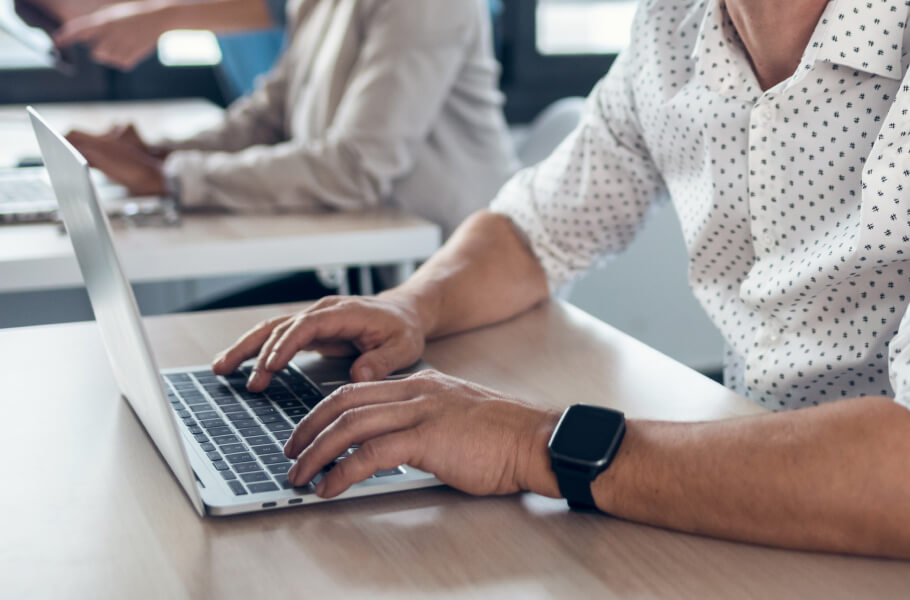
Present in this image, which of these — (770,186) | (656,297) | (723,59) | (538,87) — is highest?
(723,59)

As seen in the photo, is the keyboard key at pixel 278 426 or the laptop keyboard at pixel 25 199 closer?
the keyboard key at pixel 278 426

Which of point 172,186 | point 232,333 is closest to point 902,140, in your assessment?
point 232,333

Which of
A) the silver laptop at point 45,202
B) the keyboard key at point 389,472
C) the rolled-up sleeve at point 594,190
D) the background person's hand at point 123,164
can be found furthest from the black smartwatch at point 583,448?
the background person's hand at point 123,164

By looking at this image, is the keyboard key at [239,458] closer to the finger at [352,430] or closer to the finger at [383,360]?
the finger at [352,430]

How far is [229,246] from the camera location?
1.43 metres

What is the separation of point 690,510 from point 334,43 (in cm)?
139

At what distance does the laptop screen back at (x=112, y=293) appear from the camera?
605 mm

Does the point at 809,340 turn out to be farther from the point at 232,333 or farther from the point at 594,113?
the point at 232,333

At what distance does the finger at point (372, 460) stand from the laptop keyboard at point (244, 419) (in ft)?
0.09

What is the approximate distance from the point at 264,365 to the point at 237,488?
220mm

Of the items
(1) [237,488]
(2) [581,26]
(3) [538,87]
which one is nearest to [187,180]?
(1) [237,488]

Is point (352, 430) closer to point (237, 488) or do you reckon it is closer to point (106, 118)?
point (237, 488)

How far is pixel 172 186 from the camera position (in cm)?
167

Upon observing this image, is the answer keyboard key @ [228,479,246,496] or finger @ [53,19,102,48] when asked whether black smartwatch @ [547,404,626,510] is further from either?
finger @ [53,19,102,48]
